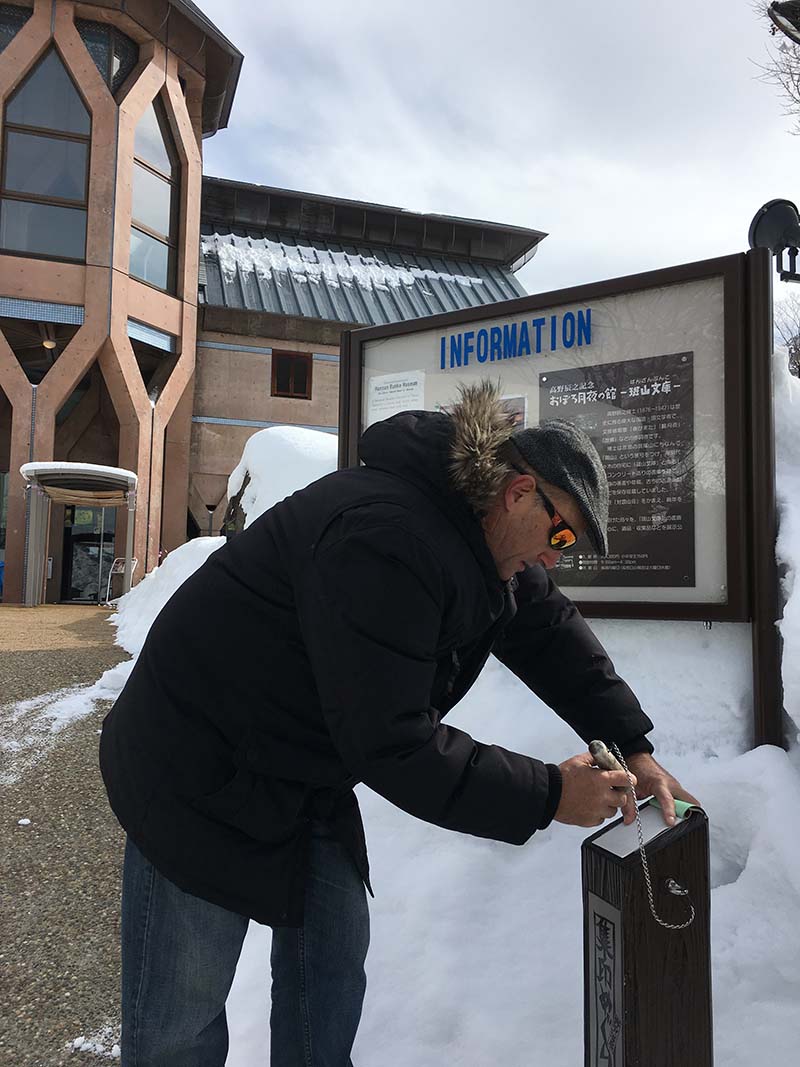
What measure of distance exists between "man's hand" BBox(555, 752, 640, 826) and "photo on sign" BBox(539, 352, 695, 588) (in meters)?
2.04

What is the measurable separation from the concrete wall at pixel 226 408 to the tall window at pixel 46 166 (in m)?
4.45

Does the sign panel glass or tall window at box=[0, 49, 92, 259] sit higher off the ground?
tall window at box=[0, 49, 92, 259]

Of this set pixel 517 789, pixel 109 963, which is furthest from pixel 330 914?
pixel 109 963

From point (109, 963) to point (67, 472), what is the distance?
44.9 feet

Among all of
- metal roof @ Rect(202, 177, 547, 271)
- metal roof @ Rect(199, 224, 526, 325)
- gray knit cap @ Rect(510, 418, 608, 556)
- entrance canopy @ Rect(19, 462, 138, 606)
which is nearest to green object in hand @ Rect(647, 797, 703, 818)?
gray knit cap @ Rect(510, 418, 608, 556)

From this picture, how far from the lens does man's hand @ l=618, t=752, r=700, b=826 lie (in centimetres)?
166

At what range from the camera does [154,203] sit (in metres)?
18.9

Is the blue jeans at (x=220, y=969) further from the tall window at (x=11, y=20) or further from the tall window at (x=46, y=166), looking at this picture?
the tall window at (x=11, y=20)

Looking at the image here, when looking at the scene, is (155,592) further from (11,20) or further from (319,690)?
(11,20)

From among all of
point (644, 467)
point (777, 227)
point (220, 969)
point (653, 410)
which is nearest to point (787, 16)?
point (777, 227)

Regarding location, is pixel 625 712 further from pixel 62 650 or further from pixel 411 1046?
pixel 62 650

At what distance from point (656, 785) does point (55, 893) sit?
2.64 m

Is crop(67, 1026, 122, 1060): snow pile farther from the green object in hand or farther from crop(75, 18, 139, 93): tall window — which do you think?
crop(75, 18, 139, 93): tall window

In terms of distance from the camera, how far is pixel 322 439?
11867 millimetres
